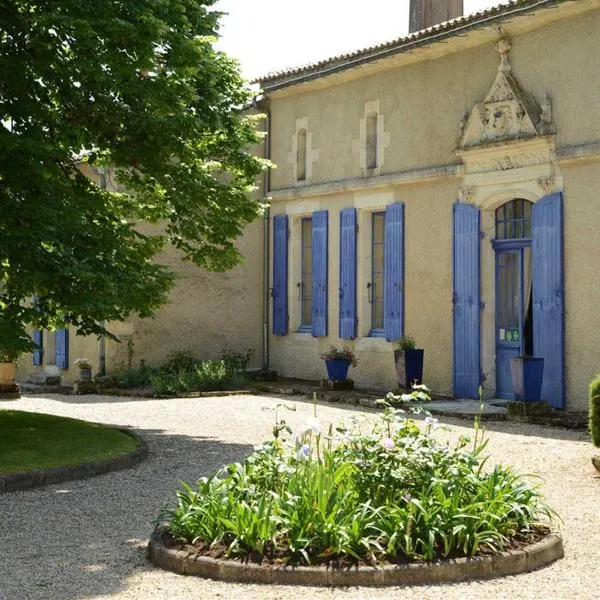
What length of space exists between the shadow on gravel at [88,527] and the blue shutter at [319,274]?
24.3 ft

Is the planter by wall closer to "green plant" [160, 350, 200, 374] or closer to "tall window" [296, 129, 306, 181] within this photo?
"green plant" [160, 350, 200, 374]

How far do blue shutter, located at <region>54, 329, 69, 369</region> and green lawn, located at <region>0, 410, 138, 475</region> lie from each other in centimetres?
725

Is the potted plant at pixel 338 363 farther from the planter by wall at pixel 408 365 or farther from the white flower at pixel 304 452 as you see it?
the white flower at pixel 304 452

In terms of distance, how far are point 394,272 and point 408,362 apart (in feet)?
5.63

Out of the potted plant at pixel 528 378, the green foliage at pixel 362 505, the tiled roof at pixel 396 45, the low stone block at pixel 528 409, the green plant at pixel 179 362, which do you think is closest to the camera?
the green foliage at pixel 362 505

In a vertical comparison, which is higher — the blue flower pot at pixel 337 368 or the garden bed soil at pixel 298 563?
the blue flower pot at pixel 337 368

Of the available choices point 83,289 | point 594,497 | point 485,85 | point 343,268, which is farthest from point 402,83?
point 594,497

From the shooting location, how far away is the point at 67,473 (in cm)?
878

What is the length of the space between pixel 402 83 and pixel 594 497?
9.78m

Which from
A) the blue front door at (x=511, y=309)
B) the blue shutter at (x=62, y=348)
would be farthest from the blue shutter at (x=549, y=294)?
the blue shutter at (x=62, y=348)

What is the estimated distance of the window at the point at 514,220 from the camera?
47.4 feet

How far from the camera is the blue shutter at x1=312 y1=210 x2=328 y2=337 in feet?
57.7

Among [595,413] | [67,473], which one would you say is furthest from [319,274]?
[67,473]

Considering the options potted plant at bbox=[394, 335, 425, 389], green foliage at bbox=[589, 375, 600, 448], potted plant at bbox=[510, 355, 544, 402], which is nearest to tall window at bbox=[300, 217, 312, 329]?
potted plant at bbox=[394, 335, 425, 389]
